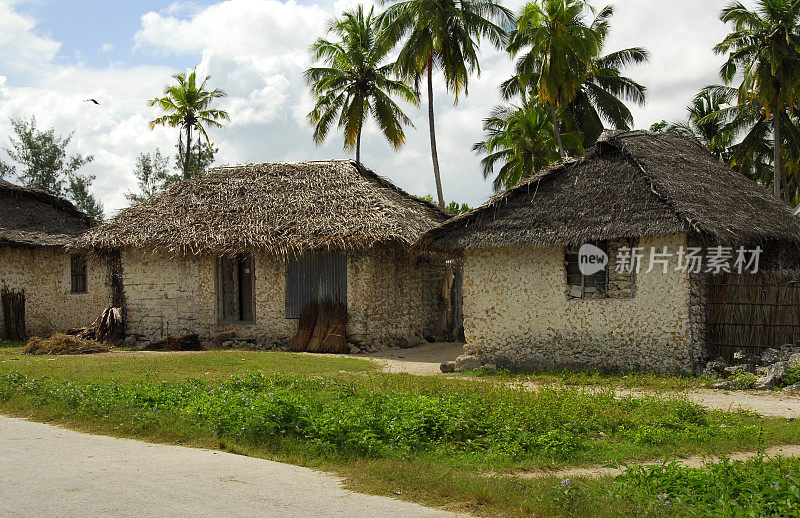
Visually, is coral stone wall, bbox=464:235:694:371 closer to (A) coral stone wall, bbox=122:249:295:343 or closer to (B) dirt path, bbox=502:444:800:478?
(B) dirt path, bbox=502:444:800:478

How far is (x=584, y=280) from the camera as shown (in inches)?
494

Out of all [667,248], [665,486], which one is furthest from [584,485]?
[667,248]

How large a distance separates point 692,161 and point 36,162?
29041mm

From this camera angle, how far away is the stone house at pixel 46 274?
20328 millimetres

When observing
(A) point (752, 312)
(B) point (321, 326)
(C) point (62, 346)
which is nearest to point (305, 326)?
(B) point (321, 326)

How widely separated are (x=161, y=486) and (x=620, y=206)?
29.1 feet

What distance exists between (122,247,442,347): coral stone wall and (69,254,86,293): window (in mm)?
4111

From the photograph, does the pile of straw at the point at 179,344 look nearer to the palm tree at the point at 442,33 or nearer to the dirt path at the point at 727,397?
the dirt path at the point at 727,397

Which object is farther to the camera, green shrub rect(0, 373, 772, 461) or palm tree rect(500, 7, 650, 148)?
palm tree rect(500, 7, 650, 148)

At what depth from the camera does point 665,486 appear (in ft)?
16.2

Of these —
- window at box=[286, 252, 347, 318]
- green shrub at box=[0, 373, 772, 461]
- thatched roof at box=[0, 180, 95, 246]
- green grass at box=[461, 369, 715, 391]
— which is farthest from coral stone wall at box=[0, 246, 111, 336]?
green grass at box=[461, 369, 715, 391]

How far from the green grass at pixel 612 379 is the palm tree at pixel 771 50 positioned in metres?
13.6

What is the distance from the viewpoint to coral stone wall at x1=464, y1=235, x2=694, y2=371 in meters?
11.6

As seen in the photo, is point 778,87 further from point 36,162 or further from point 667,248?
point 36,162
